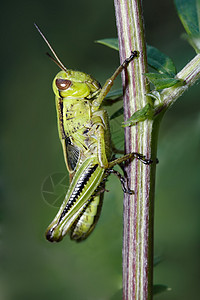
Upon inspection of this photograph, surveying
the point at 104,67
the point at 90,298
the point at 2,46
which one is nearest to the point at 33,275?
the point at 90,298

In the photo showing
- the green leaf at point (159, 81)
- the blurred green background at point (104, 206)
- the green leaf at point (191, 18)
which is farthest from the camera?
the blurred green background at point (104, 206)

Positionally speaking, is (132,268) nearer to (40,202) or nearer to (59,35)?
(40,202)

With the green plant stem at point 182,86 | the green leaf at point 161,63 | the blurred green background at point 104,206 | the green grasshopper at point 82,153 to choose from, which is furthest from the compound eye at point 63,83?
the green plant stem at point 182,86

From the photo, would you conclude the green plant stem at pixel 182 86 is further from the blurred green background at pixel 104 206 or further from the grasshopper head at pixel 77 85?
the grasshopper head at pixel 77 85

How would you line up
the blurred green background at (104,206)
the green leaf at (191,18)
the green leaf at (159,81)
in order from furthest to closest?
the blurred green background at (104,206) < the green leaf at (191,18) < the green leaf at (159,81)

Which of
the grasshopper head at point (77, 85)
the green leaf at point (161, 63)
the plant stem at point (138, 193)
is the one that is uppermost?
the grasshopper head at point (77, 85)
